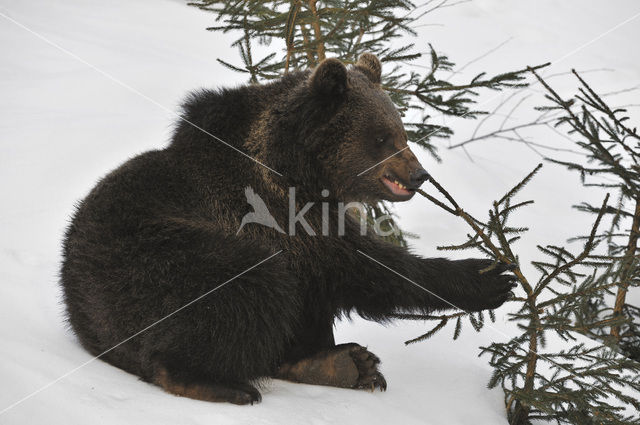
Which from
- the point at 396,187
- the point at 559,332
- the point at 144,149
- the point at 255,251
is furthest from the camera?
the point at 144,149

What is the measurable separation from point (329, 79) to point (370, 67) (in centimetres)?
75

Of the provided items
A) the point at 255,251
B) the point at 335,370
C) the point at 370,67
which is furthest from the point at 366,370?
the point at 370,67

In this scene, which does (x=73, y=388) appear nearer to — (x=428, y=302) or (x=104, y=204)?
(x=104, y=204)

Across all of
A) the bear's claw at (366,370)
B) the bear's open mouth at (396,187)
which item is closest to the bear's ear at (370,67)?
the bear's open mouth at (396,187)

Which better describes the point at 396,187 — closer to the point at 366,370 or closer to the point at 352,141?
the point at 352,141

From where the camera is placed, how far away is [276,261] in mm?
3820

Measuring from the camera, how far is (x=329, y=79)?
416 cm

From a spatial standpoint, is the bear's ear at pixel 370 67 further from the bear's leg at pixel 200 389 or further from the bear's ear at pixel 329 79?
the bear's leg at pixel 200 389

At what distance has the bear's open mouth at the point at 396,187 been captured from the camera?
13.9ft

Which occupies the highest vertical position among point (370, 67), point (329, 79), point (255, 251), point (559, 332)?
point (370, 67)

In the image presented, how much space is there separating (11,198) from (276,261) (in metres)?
4.04

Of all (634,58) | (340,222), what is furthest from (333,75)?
(634,58)

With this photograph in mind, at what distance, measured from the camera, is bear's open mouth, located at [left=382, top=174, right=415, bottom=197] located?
4.25 meters

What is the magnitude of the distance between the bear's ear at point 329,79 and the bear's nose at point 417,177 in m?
0.77
